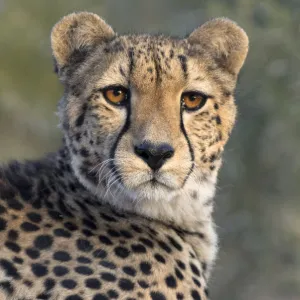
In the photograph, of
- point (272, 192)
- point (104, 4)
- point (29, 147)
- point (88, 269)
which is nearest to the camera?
point (88, 269)

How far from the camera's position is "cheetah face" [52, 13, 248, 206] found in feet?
12.6

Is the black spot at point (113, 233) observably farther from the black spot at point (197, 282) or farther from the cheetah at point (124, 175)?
the black spot at point (197, 282)

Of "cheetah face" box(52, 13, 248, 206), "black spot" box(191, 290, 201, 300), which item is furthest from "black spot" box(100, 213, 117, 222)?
"black spot" box(191, 290, 201, 300)

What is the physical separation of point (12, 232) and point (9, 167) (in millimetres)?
410

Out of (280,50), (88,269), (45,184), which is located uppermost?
(280,50)

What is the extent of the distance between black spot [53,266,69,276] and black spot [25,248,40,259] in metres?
0.09

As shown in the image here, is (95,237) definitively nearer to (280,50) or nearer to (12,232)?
(12,232)

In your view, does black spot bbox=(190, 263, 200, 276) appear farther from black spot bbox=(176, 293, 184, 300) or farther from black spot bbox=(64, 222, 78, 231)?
black spot bbox=(64, 222, 78, 231)

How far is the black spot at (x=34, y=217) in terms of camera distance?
153 inches

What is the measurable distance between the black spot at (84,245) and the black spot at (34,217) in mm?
173

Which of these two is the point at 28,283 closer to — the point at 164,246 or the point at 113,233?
the point at 113,233

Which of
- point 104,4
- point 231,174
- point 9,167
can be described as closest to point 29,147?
point 231,174

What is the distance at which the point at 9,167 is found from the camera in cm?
415

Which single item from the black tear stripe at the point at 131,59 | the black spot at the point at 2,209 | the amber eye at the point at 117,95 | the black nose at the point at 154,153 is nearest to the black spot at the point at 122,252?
the black nose at the point at 154,153
